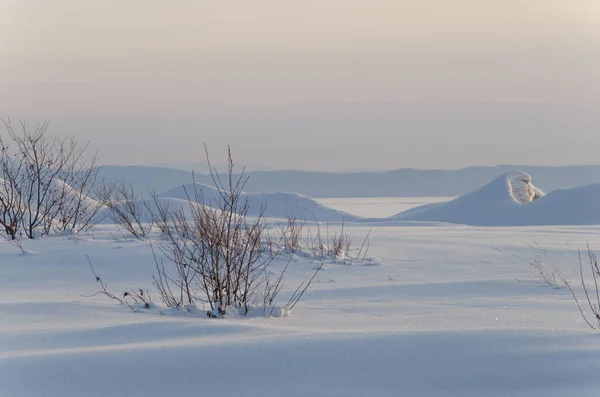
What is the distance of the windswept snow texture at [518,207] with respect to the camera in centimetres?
2098

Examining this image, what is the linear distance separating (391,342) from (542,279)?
12.8 ft

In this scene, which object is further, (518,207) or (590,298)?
(518,207)

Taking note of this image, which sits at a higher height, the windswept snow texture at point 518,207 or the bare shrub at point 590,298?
the windswept snow texture at point 518,207

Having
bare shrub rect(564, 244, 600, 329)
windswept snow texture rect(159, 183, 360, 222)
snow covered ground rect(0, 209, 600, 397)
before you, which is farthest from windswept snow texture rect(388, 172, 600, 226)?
snow covered ground rect(0, 209, 600, 397)

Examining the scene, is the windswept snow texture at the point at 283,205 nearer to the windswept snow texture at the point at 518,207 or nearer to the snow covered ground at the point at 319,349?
the windswept snow texture at the point at 518,207

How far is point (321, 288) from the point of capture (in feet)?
20.6

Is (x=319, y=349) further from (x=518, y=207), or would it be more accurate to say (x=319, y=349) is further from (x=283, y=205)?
(x=283, y=205)

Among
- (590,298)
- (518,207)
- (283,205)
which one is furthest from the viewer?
(283,205)

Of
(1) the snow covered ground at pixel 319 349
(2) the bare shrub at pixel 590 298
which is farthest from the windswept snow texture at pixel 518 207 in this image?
(1) the snow covered ground at pixel 319 349

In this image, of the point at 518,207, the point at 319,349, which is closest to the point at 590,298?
the point at 319,349

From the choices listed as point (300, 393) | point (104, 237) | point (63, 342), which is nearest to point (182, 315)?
point (63, 342)

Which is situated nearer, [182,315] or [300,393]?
[300,393]

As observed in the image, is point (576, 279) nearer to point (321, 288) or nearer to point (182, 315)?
point (321, 288)

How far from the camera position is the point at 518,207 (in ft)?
71.1
